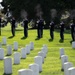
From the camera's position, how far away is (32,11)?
57.5 m

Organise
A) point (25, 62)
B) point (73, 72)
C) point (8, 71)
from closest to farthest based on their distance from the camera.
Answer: point (73, 72), point (8, 71), point (25, 62)

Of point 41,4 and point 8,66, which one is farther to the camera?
point 41,4

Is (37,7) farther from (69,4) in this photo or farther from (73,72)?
(73,72)

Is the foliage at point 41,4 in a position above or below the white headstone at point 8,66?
above

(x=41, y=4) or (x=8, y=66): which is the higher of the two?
(x=41, y=4)

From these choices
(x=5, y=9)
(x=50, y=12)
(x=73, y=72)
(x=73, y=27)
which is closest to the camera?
(x=73, y=72)

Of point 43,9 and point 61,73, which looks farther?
point 43,9

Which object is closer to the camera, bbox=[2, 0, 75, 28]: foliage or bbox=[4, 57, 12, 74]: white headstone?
bbox=[4, 57, 12, 74]: white headstone

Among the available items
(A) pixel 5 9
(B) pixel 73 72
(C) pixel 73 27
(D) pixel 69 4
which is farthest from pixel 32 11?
(B) pixel 73 72

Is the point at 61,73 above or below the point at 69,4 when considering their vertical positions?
below

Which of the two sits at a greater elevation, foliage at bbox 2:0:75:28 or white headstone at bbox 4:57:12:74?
foliage at bbox 2:0:75:28

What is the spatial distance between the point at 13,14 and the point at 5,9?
37.5ft

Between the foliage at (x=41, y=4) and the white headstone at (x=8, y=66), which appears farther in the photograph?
the foliage at (x=41, y=4)

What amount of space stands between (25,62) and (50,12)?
130 ft
